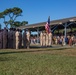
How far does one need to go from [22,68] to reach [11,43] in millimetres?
13856

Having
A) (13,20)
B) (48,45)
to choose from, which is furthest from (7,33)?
(13,20)

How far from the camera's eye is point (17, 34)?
909 inches

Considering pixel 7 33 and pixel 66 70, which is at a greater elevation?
pixel 7 33

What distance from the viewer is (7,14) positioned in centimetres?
8081

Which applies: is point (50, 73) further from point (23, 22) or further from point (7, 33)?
point (23, 22)

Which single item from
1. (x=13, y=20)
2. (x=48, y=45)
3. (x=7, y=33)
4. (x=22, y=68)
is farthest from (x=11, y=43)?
(x=13, y=20)

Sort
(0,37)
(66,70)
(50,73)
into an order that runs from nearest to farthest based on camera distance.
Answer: (50,73)
(66,70)
(0,37)

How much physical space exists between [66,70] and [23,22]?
242 feet

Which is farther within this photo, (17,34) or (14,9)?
(14,9)

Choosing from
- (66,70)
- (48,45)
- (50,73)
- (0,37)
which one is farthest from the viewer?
(48,45)

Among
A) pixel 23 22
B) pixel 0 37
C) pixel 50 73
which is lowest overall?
pixel 50 73

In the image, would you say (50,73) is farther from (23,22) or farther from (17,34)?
(23,22)

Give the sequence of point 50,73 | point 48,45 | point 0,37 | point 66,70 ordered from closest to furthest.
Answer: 1. point 50,73
2. point 66,70
3. point 0,37
4. point 48,45

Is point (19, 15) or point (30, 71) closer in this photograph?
point (30, 71)
